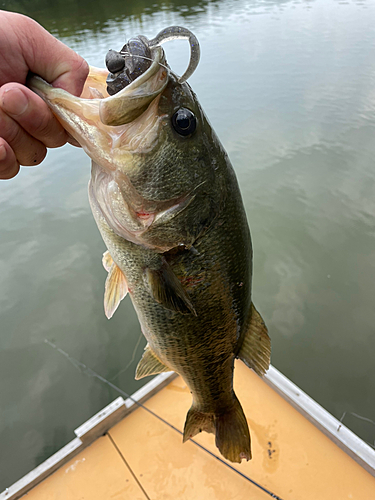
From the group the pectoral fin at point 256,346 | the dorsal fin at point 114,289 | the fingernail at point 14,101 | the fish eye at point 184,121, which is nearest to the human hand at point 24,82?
the fingernail at point 14,101

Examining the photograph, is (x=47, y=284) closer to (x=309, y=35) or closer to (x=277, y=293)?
(x=277, y=293)

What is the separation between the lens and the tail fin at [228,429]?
1.76m

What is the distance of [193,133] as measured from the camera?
3.85ft

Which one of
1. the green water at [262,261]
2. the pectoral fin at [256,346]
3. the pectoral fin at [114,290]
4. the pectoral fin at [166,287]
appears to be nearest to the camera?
the pectoral fin at [166,287]

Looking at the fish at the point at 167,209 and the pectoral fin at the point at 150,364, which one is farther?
the pectoral fin at the point at 150,364

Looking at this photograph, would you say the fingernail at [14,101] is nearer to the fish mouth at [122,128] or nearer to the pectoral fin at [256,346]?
the fish mouth at [122,128]

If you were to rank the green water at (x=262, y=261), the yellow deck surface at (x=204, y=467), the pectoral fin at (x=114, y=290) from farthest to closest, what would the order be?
1. the green water at (x=262, y=261)
2. the yellow deck surface at (x=204, y=467)
3. the pectoral fin at (x=114, y=290)

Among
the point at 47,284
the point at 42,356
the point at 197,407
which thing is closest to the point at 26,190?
the point at 47,284

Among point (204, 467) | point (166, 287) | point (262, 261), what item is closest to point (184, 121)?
point (166, 287)

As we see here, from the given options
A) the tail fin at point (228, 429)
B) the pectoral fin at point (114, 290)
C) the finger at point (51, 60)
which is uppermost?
the finger at point (51, 60)

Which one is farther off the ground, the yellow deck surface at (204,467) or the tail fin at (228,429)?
the tail fin at (228,429)

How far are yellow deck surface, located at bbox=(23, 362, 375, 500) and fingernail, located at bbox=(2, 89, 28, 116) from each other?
96.6 inches

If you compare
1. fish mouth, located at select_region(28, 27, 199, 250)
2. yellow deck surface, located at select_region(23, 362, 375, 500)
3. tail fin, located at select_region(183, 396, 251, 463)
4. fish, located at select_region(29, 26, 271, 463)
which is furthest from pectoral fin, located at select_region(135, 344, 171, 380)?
yellow deck surface, located at select_region(23, 362, 375, 500)

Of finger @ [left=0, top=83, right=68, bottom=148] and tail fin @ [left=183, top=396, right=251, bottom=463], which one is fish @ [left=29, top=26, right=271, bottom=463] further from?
tail fin @ [left=183, top=396, right=251, bottom=463]
